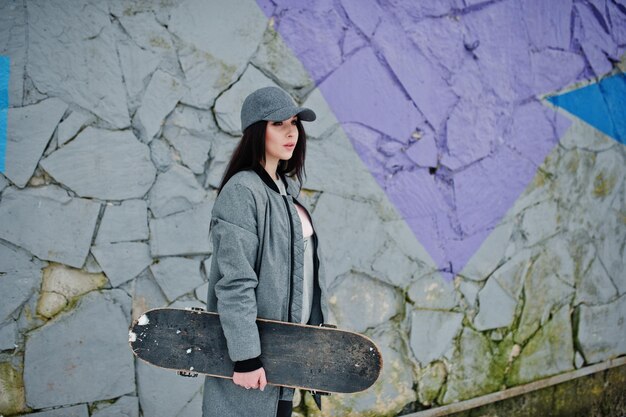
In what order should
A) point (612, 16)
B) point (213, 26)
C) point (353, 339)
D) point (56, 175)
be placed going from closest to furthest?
1. point (353, 339)
2. point (56, 175)
3. point (213, 26)
4. point (612, 16)

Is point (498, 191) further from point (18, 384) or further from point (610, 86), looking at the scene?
point (18, 384)

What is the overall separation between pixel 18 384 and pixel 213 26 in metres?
1.56

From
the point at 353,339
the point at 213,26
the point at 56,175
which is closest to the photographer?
the point at 353,339

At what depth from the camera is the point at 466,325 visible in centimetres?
298

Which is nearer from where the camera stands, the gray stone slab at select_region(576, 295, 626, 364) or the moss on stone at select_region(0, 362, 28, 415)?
the moss on stone at select_region(0, 362, 28, 415)

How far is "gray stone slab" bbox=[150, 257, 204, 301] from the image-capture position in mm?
2201

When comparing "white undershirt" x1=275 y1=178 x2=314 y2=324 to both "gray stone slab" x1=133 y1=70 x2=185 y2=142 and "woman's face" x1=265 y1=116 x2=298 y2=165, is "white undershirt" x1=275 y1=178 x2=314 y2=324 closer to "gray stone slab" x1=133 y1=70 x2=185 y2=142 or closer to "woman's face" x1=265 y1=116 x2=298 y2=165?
"woman's face" x1=265 y1=116 x2=298 y2=165

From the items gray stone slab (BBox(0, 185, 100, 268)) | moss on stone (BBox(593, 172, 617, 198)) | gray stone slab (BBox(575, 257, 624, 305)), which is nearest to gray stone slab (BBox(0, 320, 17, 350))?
gray stone slab (BBox(0, 185, 100, 268))

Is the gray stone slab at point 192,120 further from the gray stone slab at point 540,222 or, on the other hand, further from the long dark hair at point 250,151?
the gray stone slab at point 540,222

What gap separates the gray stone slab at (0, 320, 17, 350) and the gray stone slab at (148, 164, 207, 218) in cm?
64

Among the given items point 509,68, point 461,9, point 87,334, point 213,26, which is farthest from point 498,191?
point 87,334

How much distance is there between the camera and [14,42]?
6.21 feet

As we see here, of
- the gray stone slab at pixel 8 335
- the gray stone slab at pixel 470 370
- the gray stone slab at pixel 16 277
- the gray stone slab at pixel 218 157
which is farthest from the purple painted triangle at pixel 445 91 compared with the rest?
the gray stone slab at pixel 8 335

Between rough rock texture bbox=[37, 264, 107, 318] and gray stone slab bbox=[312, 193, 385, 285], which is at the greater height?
gray stone slab bbox=[312, 193, 385, 285]
